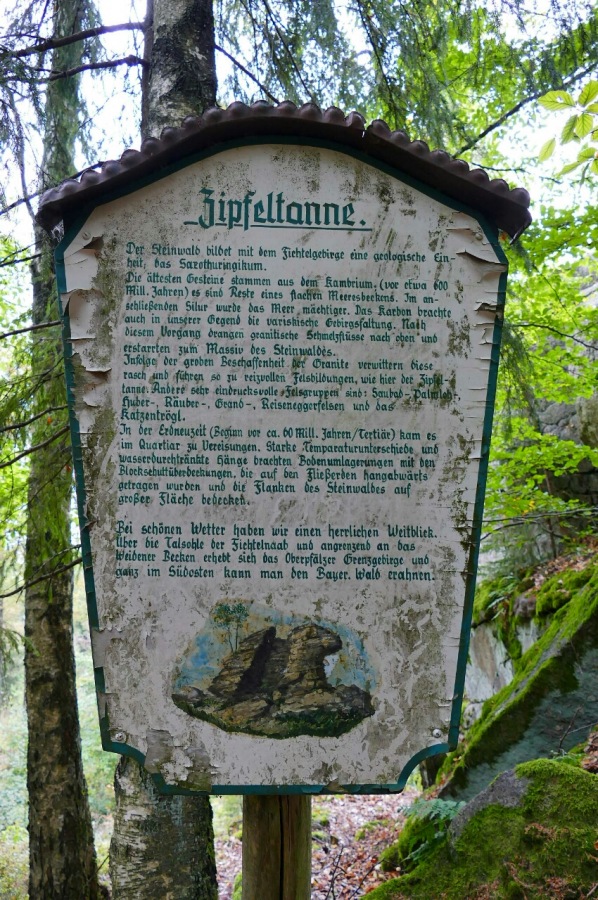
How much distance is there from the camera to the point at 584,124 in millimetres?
1974

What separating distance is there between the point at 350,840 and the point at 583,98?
7.12m

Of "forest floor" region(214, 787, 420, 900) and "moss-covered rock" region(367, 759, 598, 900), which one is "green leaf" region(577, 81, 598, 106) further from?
"forest floor" region(214, 787, 420, 900)

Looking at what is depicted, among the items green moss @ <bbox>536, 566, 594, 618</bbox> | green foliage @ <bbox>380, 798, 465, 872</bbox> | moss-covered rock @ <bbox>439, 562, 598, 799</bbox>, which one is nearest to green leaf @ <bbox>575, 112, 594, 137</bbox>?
moss-covered rock @ <bbox>439, 562, 598, 799</bbox>

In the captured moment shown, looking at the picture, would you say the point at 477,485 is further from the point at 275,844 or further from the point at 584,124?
the point at 275,844

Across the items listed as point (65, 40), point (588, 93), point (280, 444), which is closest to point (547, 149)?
point (588, 93)

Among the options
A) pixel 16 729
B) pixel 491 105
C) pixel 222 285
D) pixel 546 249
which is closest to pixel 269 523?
pixel 222 285

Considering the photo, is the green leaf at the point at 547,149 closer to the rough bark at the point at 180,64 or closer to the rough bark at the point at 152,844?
the rough bark at the point at 180,64

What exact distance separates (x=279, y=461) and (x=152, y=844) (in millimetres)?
1846

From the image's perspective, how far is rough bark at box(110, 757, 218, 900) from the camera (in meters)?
2.76

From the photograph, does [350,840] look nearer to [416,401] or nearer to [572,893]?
[572,893]

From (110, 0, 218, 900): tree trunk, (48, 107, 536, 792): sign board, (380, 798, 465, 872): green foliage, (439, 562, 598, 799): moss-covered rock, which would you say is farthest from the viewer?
(439, 562, 598, 799): moss-covered rock

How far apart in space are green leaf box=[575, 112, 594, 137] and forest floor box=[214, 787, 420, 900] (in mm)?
4041

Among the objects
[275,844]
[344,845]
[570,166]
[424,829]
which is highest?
[570,166]

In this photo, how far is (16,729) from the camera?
18.8 m
